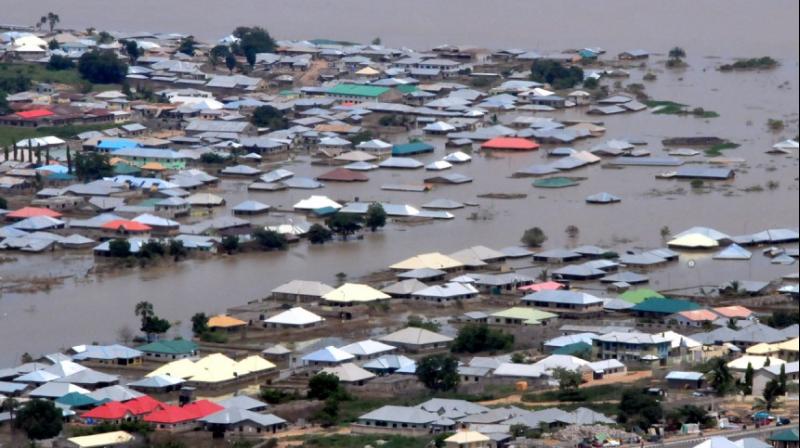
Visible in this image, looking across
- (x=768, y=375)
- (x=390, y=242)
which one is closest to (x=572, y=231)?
(x=390, y=242)

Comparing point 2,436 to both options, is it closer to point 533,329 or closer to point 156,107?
point 533,329

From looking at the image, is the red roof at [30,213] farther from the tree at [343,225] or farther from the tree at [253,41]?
the tree at [253,41]

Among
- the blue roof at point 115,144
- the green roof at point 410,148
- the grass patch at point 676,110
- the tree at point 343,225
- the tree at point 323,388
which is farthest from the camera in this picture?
the grass patch at point 676,110

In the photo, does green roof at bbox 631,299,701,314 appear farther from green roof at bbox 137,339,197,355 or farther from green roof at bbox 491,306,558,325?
green roof at bbox 137,339,197,355

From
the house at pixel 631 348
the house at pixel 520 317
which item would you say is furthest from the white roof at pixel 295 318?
the house at pixel 631 348

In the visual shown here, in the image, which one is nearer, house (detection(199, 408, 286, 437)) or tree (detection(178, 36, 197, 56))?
house (detection(199, 408, 286, 437))

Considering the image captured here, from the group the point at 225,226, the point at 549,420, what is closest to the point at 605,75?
the point at 225,226

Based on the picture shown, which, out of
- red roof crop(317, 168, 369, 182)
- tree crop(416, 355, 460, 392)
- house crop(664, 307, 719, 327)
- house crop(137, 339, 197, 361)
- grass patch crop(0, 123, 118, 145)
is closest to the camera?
tree crop(416, 355, 460, 392)

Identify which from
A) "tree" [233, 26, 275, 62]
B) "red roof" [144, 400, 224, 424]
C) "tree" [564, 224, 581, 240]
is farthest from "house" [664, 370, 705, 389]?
"tree" [233, 26, 275, 62]
